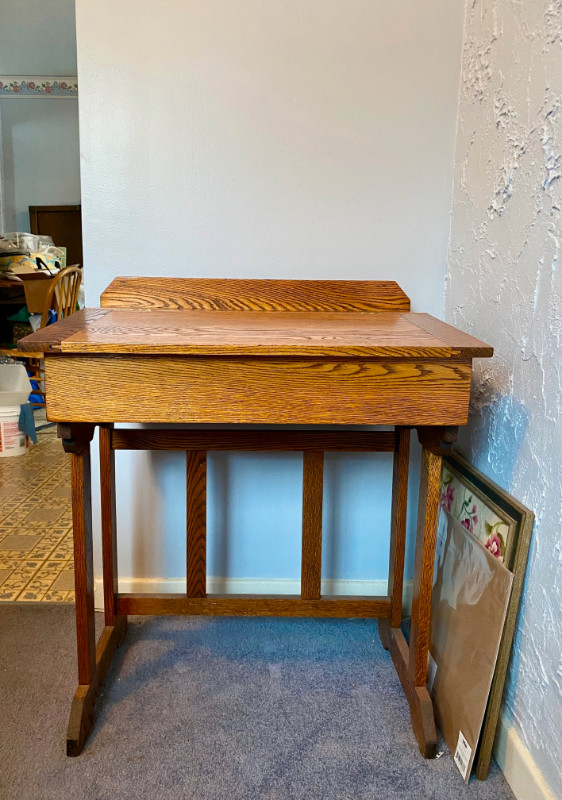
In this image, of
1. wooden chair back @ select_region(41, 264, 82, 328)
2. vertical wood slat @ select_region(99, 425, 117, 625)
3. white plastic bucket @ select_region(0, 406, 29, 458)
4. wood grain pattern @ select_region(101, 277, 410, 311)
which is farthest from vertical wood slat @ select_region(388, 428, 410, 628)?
wooden chair back @ select_region(41, 264, 82, 328)

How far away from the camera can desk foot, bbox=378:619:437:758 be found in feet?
4.33

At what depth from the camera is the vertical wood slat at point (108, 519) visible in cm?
158

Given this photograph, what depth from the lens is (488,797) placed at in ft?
4.01

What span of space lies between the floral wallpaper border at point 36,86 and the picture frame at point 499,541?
20.0ft

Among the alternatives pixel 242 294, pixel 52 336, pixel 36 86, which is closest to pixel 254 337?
pixel 52 336

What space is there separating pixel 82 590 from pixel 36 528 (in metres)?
1.23

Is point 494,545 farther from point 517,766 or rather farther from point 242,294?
point 242,294

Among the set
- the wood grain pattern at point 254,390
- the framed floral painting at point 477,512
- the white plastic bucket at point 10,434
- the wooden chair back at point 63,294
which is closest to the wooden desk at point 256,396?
the wood grain pattern at point 254,390

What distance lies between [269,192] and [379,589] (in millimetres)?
1137

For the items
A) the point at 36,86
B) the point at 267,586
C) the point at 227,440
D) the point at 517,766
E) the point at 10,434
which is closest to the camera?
the point at 517,766

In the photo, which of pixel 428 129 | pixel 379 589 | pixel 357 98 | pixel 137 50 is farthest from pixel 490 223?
pixel 379 589

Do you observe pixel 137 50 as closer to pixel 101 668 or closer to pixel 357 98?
pixel 357 98

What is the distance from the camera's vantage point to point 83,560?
1.33 m

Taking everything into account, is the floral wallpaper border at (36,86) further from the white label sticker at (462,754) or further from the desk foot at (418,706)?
the white label sticker at (462,754)
